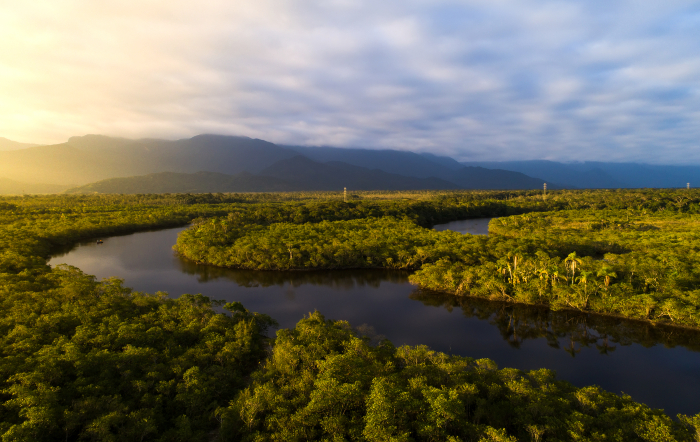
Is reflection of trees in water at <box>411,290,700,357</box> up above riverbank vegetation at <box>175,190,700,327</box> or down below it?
below

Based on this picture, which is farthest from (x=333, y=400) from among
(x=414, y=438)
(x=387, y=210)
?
(x=387, y=210)

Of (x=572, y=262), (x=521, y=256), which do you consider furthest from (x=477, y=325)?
(x=572, y=262)

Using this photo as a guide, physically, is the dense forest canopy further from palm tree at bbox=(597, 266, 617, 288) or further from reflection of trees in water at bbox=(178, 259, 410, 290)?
reflection of trees in water at bbox=(178, 259, 410, 290)

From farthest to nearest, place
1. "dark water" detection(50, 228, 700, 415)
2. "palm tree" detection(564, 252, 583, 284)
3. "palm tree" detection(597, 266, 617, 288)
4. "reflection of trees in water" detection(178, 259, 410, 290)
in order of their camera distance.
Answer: "reflection of trees in water" detection(178, 259, 410, 290), "palm tree" detection(564, 252, 583, 284), "palm tree" detection(597, 266, 617, 288), "dark water" detection(50, 228, 700, 415)

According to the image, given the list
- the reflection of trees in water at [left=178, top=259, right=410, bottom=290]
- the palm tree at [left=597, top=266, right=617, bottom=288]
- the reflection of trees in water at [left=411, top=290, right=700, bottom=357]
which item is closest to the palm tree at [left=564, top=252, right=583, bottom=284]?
the palm tree at [left=597, top=266, right=617, bottom=288]

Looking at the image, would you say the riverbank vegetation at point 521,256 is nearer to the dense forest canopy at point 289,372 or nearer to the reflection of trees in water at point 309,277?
the dense forest canopy at point 289,372
